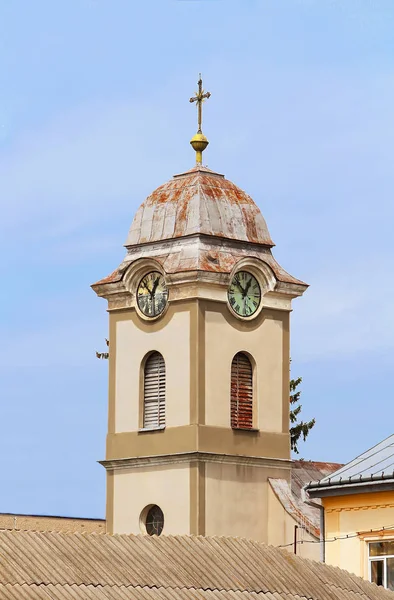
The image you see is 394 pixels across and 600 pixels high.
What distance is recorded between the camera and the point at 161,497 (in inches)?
2672

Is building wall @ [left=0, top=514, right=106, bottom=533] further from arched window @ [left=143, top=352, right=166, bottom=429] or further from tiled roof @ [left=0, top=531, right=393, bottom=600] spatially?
tiled roof @ [left=0, top=531, right=393, bottom=600]

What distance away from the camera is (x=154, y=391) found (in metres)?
68.6

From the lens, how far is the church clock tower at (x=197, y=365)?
67312mm

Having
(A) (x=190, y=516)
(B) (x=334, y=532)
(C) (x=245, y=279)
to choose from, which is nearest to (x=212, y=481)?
(A) (x=190, y=516)

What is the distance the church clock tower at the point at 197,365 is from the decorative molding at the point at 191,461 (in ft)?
0.09

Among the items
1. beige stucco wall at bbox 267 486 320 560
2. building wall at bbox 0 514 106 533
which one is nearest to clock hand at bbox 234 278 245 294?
beige stucco wall at bbox 267 486 320 560

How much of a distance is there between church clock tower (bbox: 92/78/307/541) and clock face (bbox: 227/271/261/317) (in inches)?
1.1

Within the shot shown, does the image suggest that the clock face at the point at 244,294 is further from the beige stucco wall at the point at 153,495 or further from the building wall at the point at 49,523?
the building wall at the point at 49,523

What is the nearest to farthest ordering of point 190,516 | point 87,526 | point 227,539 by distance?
point 227,539 → point 190,516 → point 87,526

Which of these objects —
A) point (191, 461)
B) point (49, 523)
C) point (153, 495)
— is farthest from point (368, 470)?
point (49, 523)

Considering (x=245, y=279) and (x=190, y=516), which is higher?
(x=245, y=279)

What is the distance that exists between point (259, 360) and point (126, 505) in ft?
18.3

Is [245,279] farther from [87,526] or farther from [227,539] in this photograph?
[227,539]

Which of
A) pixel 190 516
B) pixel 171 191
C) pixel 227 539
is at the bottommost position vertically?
pixel 227 539
